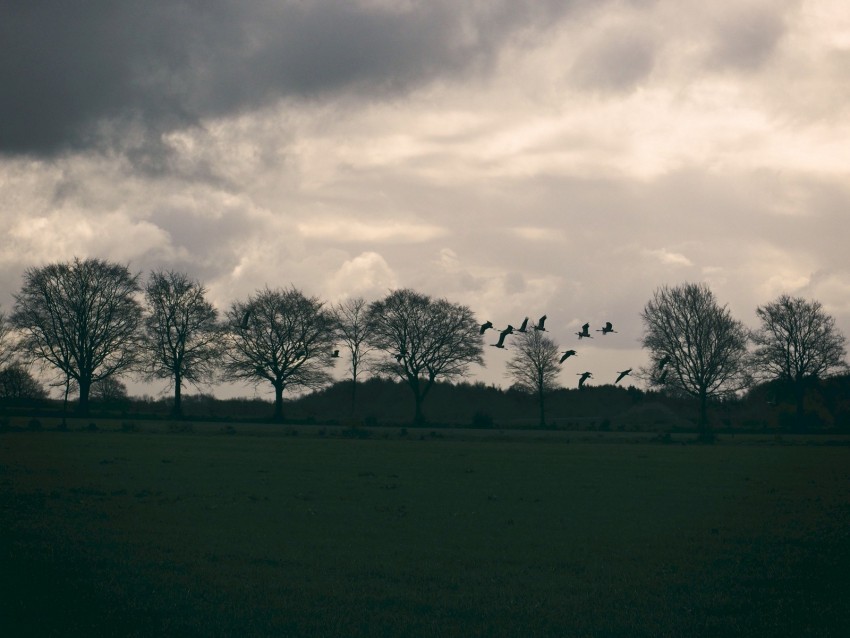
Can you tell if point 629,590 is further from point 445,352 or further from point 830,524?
point 445,352

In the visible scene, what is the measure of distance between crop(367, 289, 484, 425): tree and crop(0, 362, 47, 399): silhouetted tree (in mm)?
33777

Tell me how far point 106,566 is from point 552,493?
13.7 metres

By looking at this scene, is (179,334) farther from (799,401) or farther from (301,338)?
(799,401)

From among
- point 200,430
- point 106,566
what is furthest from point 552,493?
point 200,430

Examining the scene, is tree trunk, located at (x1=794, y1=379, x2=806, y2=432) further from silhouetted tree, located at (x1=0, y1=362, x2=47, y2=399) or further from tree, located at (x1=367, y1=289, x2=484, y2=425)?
silhouetted tree, located at (x1=0, y1=362, x2=47, y2=399)

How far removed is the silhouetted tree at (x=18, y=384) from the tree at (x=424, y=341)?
33777mm

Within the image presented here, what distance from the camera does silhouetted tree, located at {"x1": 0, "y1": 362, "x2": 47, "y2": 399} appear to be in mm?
78438

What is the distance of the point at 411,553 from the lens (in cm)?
1365

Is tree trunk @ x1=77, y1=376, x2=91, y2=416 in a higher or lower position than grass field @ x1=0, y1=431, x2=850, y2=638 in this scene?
higher

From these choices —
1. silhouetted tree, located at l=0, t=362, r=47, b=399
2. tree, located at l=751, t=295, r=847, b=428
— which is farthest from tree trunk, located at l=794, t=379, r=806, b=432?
silhouetted tree, located at l=0, t=362, r=47, b=399

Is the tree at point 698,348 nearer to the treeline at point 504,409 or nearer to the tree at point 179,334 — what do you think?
the treeline at point 504,409

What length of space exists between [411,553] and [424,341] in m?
66.6

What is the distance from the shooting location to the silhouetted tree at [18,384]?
78.4 m

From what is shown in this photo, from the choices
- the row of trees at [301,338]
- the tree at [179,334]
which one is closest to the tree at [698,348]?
the row of trees at [301,338]
